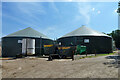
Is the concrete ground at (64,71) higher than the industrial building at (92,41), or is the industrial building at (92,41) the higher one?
the industrial building at (92,41)

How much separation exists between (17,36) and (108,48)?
29.1m

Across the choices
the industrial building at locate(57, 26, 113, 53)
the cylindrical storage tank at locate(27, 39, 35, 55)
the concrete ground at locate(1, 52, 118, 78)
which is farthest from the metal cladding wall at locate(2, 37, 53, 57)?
the concrete ground at locate(1, 52, 118, 78)

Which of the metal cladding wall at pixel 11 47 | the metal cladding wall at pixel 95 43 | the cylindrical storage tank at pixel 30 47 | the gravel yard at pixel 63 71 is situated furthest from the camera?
the metal cladding wall at pixel 95 43

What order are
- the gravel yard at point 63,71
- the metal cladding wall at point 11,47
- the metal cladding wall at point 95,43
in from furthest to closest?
the metal cladding wall at point 95,43
the metal cladding wall at point 11,47
the gravel yard at point 63,71

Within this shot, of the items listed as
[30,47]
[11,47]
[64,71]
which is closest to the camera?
[64,71]

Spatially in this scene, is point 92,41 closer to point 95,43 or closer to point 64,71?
point 95,43

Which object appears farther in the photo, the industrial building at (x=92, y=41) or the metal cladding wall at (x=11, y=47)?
the industrial building at (x=92, y=41)

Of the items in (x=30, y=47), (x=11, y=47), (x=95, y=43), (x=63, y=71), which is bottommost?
(x=63, y=71)

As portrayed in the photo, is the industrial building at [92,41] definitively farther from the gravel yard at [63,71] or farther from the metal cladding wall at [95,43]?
the gravel yard at [63,71]

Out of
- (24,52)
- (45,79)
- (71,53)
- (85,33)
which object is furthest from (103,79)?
(85,33)

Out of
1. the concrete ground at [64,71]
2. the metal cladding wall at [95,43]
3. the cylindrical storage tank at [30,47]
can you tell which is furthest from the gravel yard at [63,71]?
the metal cladding wall at [95,43]

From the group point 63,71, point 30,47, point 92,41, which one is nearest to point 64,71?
point 63,71

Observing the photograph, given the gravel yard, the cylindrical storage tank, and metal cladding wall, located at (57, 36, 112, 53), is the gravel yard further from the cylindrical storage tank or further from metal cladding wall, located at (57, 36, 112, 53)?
metal cladding wall, located at (57, 36, 112, 53)

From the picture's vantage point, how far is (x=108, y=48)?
30.7 m
